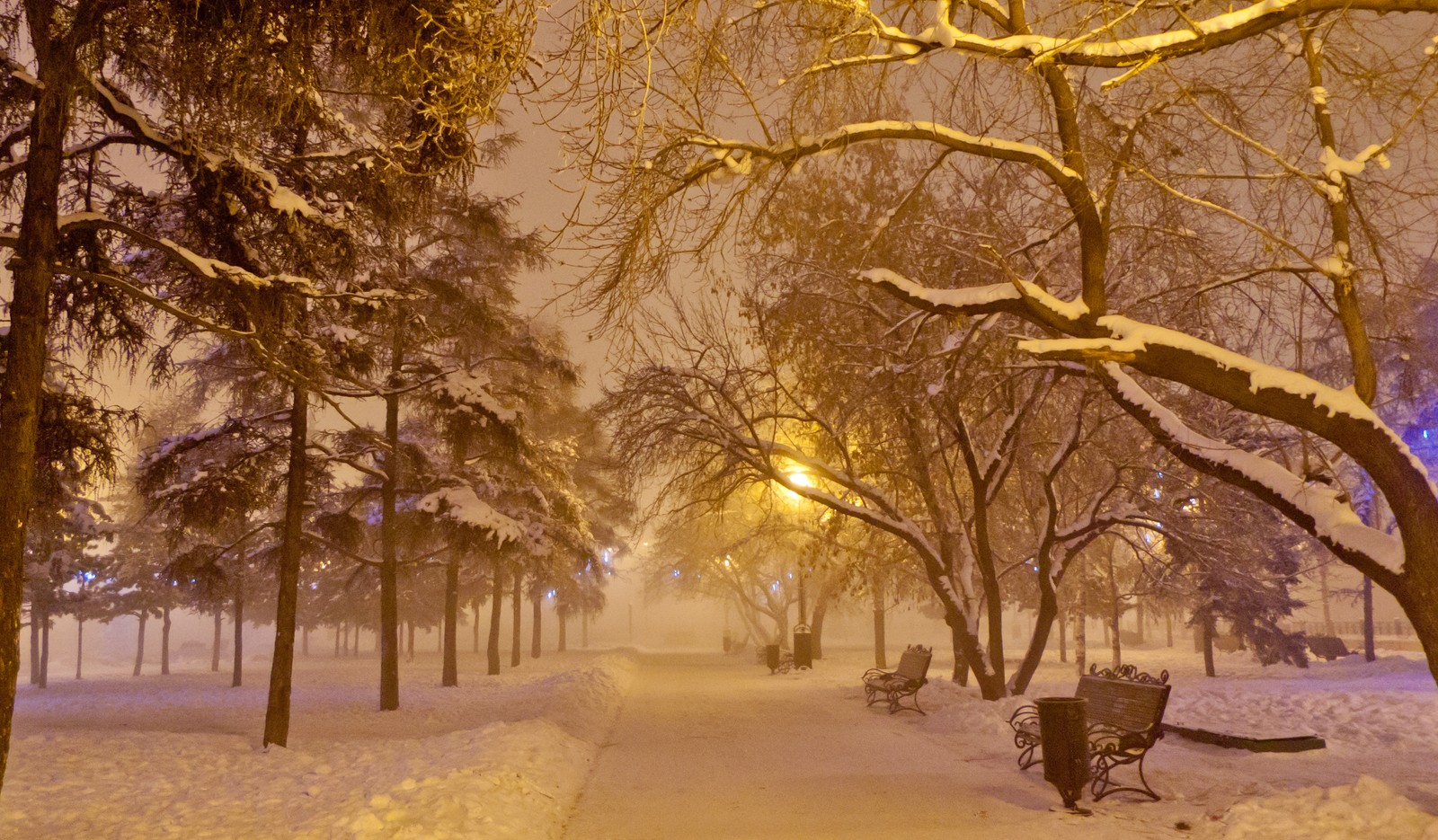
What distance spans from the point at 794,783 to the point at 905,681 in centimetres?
758

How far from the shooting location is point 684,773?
10352 millimetres

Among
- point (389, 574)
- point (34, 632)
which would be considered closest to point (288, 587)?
point (389, 574)

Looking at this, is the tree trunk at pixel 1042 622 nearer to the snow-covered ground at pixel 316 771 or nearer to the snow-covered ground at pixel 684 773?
the snow-covered ground at pixel 684 773

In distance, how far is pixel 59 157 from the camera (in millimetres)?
6883

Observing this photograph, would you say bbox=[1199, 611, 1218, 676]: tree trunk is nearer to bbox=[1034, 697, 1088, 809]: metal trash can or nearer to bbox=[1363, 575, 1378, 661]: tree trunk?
bbox=[1363, 575, 1378, 661]: tree trunk

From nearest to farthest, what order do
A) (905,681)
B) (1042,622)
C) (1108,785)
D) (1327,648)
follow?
(1108,785)
(1042,622)
(905,681)
(1327,648)

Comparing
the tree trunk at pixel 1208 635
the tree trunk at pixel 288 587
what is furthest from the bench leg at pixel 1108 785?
the tree trunk at pixel 1208 635

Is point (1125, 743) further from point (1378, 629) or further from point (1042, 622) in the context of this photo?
point (1378, 629)

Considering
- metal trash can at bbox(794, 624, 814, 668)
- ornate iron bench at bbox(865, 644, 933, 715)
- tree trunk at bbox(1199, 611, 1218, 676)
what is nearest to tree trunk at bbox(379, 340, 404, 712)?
ornate iron bench at bbox(865, 644, 933, 715)

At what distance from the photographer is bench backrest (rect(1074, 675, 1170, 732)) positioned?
27.9ft

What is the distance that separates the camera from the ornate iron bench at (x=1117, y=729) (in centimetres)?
852

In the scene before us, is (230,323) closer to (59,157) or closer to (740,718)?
(59,157)

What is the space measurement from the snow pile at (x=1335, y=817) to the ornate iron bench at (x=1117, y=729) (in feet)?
3.96

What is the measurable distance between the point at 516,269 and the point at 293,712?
1045 centimetres
